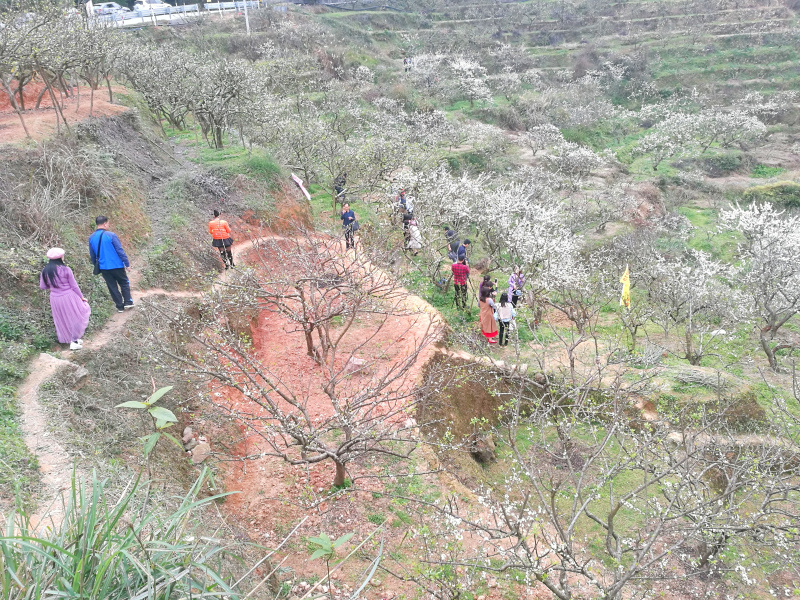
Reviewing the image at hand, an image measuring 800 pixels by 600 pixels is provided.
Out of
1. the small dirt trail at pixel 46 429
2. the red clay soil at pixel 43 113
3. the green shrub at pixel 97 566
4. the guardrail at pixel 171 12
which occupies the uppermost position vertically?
the guardrail at pixel 171 12

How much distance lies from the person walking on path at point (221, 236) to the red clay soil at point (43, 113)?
4.20 metres

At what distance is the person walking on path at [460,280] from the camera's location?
1230 centimetres

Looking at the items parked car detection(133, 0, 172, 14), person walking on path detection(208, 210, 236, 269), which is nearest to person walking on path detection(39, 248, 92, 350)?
person walking on path detection(208, 210, 236, 269)

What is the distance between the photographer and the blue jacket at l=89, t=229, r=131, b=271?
8.10 meters

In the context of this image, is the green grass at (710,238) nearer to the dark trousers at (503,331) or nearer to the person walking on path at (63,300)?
the dark trousers at (503,331)

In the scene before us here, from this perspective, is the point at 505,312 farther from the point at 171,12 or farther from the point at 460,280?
the point at 171,12

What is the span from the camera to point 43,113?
13.1 m

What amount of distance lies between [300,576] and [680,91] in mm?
46115

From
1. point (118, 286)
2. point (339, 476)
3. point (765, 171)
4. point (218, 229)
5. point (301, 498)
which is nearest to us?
point (301, 498)

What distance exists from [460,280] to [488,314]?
1.36 meters

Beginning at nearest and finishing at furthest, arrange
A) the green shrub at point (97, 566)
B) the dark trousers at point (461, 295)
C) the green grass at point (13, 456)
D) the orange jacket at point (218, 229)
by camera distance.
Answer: the green shrub at point (97, 566), the green grass at point (13, 456), the orange jacket at point (218, 229), the dark trousers at point (461, 295)

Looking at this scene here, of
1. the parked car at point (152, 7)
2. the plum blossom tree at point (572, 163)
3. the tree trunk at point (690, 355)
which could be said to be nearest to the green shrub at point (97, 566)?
the tree trunk at point (690, 355)

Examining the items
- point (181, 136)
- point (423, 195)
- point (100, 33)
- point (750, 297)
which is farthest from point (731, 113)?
point (100, 33)

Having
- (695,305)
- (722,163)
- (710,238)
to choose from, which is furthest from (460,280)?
(722,163)
